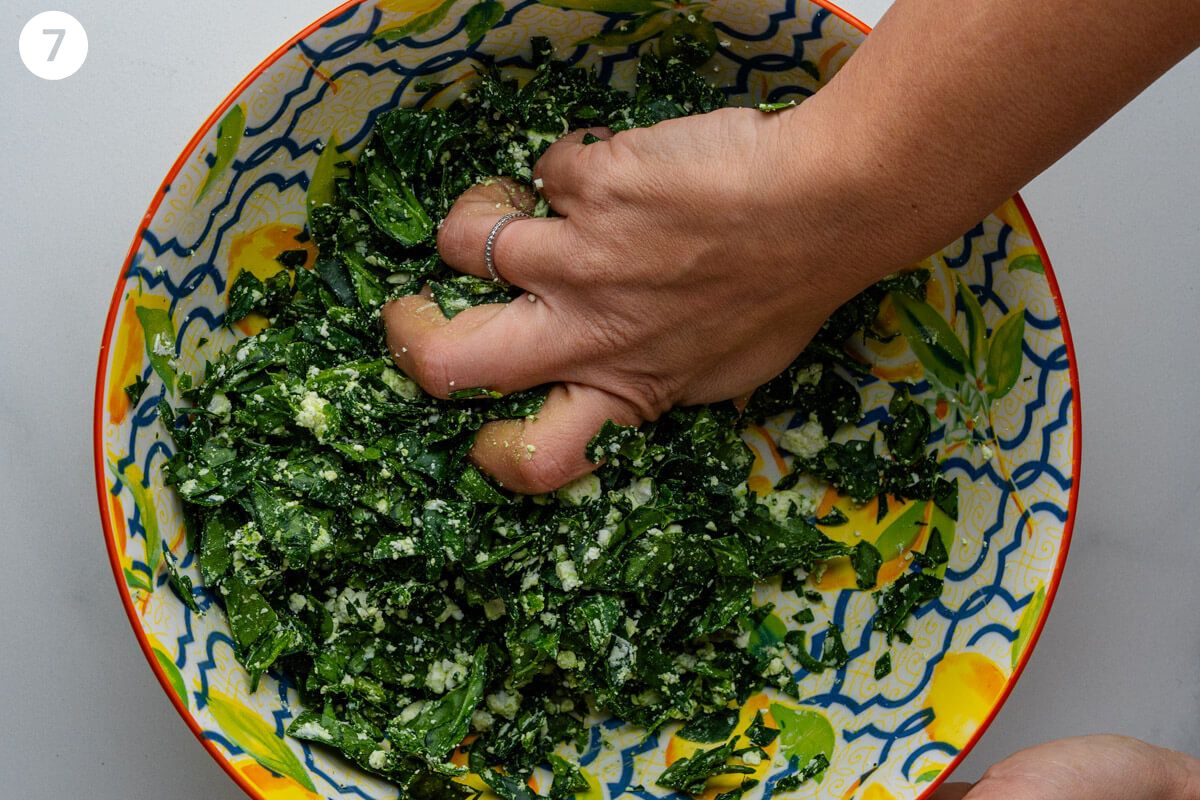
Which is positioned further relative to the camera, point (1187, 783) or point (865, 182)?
point (1187, 783)

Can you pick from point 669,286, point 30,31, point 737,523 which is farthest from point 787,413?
point 30,31

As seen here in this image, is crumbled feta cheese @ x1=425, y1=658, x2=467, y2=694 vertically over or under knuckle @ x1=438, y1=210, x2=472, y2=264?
under

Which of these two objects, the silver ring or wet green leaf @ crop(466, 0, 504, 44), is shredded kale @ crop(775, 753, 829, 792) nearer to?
the silver ring

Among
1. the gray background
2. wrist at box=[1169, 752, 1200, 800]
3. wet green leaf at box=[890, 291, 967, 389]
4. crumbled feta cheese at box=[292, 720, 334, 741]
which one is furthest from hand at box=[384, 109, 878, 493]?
wrist at box=[1169, 752, 1200, 800]

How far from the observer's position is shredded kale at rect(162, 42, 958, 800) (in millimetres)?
1498

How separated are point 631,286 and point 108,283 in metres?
0.93

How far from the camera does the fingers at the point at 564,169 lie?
147 cm

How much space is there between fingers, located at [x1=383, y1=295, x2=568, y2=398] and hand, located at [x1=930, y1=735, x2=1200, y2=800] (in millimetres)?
877

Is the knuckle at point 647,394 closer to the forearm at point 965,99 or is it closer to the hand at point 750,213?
the hand at point 750,213

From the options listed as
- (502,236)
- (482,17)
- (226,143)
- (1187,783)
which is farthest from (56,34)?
(1187,783)

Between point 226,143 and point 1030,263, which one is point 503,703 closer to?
point 226,143

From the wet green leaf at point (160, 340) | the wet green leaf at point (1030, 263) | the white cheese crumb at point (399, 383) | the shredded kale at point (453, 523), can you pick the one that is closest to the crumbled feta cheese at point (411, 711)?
the shredded kale at point (453, 523)

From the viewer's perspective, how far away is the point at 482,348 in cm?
146

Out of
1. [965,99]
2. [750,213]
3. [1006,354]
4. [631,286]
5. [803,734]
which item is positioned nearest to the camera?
[965,99]
